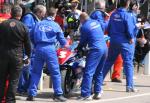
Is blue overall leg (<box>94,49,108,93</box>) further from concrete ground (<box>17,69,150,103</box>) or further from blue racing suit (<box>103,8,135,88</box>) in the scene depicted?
blue racing suit (<box>103,8,135,88</box>)

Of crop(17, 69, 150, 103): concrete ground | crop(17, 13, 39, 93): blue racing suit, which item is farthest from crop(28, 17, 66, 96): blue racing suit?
crop(17, 13, 39, 93): blue racing suit

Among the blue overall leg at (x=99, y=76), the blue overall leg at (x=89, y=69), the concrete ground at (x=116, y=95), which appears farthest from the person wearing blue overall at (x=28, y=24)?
the blue overall leg at (x=99, y=76)

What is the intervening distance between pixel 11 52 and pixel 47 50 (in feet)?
4.67

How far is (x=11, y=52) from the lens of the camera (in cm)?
953

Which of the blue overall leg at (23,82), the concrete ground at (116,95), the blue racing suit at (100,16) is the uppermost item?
the blue racing suit at (100,16)

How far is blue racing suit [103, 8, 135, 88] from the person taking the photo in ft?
40.5

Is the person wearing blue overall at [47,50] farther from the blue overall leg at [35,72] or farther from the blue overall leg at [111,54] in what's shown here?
the blue overall leg at [111,54]

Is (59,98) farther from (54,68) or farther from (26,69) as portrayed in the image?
(26,69)

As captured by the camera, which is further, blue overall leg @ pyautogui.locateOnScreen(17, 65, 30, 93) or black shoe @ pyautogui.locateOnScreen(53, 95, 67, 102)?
blue overall leg @ pyautogui.locateOnScreen(17, 65, 30, 93)

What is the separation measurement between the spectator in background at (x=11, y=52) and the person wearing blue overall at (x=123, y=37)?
3309 mm

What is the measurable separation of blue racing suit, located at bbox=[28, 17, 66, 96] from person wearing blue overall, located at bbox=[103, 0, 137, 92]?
6.39 feet

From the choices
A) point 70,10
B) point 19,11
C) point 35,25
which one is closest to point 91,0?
point 70,10

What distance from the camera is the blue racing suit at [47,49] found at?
1084 cm

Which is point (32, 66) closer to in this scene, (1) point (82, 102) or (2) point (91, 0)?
(1) point (82, 102)
